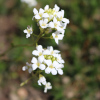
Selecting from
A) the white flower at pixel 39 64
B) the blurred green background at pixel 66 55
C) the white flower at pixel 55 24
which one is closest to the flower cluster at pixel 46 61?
the white flower at pixel 39 64

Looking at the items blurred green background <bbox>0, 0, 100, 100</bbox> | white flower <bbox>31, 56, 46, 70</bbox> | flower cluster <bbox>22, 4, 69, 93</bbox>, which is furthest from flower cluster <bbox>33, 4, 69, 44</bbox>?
blurred green background <bbox>0, 0, 100, 100</bbox>

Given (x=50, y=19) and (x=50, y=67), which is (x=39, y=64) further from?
(x=50, y=19)

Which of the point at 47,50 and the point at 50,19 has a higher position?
the point at 50,19

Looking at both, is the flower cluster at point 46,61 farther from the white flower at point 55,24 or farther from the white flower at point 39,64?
the white flower at point 55,24

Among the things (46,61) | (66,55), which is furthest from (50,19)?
(66,55)

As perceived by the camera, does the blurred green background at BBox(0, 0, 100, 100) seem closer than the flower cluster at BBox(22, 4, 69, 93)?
No

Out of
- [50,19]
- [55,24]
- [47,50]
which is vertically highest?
[50,19]

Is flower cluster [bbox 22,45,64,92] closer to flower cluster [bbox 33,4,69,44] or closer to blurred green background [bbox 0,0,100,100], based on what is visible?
flower cluster [bbox 33,4,69,44]

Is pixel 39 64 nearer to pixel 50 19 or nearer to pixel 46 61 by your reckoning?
pixel 46 61

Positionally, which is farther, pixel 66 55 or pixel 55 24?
pixel 66 55
